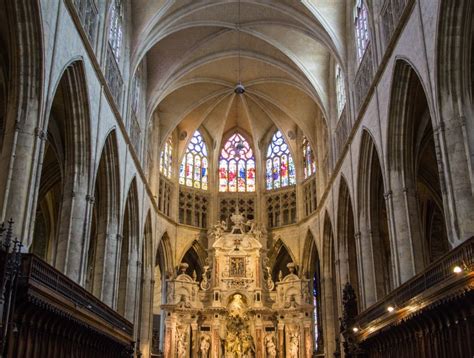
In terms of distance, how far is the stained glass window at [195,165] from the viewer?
122 feet

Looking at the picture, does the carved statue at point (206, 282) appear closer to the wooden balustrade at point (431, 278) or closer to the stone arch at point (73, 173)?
the wooden balustrade at point (431, 278)

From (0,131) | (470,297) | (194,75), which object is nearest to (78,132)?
(0,131)

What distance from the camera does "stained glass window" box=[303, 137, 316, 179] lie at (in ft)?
116

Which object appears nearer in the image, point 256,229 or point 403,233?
point 403,233

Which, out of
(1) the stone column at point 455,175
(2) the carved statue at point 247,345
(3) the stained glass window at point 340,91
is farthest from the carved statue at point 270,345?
(1) the stone column at point 455,175

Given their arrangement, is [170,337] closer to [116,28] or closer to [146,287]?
[146,287]

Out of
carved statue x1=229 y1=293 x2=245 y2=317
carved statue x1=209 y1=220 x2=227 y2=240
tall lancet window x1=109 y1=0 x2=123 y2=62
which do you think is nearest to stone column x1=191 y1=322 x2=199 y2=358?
carved statue x1=229 y1=293 x2=245 y2=317

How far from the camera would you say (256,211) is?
36969 mm

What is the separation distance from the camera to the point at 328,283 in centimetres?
3170

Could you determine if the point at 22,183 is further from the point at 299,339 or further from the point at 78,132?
the point at 299,339

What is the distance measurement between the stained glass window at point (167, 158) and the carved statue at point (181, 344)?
30.9 ft

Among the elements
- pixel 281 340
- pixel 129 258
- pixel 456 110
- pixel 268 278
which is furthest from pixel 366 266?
pixel 268 278

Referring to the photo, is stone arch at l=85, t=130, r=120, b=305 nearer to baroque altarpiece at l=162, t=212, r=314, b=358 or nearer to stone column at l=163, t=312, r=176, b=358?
stone column at l=163, t=312, r=176, b=358

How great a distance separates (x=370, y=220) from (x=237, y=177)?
16113 mm
